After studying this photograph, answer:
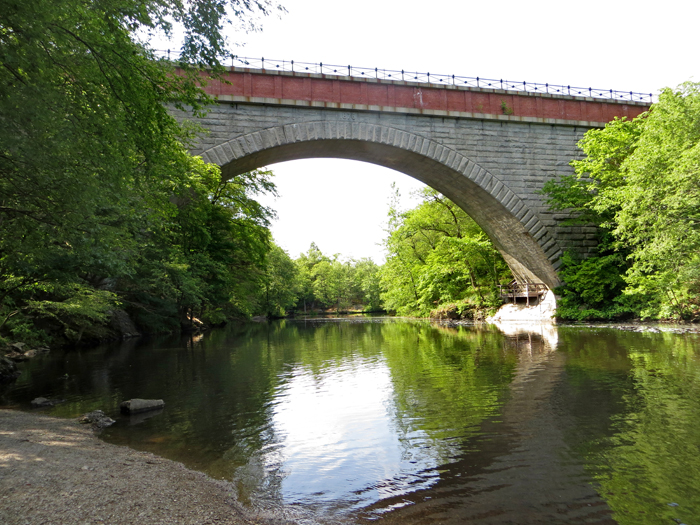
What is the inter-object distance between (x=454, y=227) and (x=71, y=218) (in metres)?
28.1

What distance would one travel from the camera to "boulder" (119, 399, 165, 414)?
22.7 feet

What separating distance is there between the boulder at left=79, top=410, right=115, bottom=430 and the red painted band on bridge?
13.2 m

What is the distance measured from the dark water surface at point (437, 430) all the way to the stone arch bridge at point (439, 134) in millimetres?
9266

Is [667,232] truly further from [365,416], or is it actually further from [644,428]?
[365,416]

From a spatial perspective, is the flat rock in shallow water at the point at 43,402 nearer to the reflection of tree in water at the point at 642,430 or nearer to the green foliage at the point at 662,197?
the reflection of tree in water at the point at 642,430

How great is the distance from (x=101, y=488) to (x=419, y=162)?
18065 mm

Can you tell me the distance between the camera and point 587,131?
20.1 m

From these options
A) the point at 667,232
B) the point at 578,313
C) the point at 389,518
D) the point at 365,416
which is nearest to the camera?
the point at 389,518

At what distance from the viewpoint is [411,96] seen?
62.9 ft

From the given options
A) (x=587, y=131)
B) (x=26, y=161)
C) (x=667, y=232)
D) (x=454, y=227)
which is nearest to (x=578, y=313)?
(x=667, y=232)

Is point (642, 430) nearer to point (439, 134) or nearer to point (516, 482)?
Result: point (516, 482)

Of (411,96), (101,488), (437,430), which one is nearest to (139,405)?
(101,488)

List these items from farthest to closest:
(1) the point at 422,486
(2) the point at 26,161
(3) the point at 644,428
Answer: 1. (3) the point at 644,428
2. (2) the point at 26,161
3. (1) the point at 422,486

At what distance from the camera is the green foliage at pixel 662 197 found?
1429 centimetres
